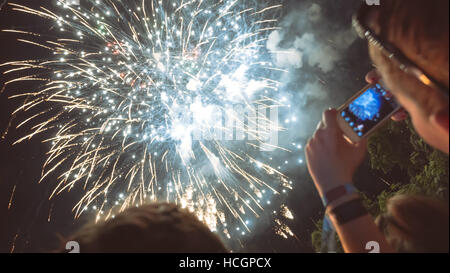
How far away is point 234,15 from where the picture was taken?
809cm

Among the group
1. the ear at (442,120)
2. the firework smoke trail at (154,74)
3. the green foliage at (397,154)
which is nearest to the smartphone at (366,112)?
the ear at (442,120)

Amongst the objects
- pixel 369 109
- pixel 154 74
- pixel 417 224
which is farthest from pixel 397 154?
pixel 154 74

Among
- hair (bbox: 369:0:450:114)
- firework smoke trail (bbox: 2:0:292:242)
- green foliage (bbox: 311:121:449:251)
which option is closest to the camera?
hair (bbox: 369:0:450:114)

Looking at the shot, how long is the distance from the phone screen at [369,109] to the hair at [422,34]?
2.36ft

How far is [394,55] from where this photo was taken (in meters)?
1.19

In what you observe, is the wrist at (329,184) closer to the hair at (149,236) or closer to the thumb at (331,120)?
the thumb at (331,120)

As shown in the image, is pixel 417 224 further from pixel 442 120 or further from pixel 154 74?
pixel 154 74

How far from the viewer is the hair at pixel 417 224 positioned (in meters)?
1.59

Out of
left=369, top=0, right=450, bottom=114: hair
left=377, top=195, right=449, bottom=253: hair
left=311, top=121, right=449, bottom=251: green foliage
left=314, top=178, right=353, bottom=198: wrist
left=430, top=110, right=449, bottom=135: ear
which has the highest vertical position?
left=311, top=121, right=449, bottom=251: green foliage

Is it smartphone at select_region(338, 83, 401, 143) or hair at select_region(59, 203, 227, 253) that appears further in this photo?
smartphone at select_region(338, 83, 401, 143)

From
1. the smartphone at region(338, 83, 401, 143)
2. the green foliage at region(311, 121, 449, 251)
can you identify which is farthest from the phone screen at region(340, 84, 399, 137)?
the green foliage at region(311, 121, 449, 251)

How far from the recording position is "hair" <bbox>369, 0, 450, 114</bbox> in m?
1.01

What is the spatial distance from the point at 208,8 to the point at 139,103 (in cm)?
294

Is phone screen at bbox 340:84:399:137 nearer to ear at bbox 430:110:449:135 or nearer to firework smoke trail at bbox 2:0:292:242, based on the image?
ear at bbox 430:110:449:135
